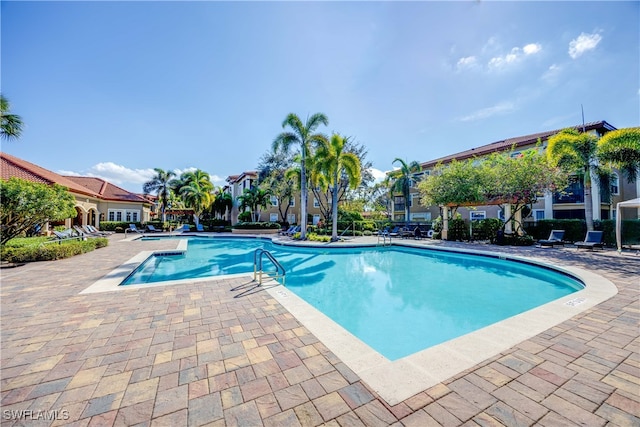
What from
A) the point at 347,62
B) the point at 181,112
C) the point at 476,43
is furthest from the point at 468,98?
the point at 181,112

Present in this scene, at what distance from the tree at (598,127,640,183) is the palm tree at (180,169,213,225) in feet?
112

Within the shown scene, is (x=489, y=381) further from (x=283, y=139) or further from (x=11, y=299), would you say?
(x=283, y=139)

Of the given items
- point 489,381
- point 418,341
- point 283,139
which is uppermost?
point 283,139

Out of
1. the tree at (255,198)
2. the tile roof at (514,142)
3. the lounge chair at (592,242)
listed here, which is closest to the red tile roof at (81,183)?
the tree at (255,198)

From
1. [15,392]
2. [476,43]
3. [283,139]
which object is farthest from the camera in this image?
[283,139]

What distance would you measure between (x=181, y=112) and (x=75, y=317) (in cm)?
1327

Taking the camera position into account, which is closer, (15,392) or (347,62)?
(15,392)

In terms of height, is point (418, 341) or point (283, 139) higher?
point (283, 139)

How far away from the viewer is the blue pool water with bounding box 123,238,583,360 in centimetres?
511

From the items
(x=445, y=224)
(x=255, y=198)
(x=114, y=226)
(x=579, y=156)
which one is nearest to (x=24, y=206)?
(x=255, y=198)

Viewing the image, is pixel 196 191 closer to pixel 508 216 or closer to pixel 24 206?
Result: pixel 24 206

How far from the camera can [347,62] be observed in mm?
10555

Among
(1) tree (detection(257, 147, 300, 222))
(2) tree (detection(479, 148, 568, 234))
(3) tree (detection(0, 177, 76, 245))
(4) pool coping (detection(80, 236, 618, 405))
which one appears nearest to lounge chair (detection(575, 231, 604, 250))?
(2) tree (detection(479, 148, 568, 234))

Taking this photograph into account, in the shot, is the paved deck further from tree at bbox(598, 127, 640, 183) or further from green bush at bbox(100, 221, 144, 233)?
green bush at bbox(100, 221, 144, 233)
